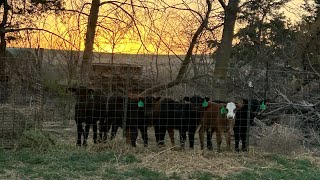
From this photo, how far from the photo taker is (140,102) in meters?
9.80

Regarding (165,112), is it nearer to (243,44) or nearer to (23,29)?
(23,29)

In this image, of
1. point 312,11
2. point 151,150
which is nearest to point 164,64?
point 151,150

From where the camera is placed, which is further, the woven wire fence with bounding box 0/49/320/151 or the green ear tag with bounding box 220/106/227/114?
the woven wire fence with bounding box 0/49/320/151

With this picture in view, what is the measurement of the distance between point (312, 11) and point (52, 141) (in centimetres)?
1229

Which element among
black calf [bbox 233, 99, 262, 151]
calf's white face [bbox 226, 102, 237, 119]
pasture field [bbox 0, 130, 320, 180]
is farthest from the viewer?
black calf [bbox 233, 99, 262, 151]

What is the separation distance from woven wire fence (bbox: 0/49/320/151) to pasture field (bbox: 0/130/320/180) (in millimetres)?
545

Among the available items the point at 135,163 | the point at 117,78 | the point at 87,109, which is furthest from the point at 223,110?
the point at 117,78

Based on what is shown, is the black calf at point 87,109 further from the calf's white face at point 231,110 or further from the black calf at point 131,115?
the calf's white face at point 231,110

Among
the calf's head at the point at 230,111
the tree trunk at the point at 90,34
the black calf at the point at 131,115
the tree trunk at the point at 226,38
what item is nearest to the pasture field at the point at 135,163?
the black calf at the point at 131,115

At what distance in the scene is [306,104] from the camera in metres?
12.8

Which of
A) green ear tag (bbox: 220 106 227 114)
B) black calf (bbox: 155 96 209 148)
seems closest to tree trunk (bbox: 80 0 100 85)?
black calf (bbox: 155 96 209 148)

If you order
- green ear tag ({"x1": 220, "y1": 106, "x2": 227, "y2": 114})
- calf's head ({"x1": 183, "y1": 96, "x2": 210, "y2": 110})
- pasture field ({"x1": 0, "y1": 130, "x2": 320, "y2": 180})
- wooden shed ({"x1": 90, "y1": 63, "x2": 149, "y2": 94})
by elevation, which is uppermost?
wooden shed ({"x1": 90, "y1": 63, "x2": 149, "y2": 94})

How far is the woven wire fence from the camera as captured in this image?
10.2 meters

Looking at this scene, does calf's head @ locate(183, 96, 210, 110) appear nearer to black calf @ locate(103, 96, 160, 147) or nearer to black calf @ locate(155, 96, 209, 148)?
black calf @ locate(155, 96, 209, 148)
